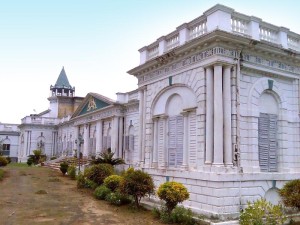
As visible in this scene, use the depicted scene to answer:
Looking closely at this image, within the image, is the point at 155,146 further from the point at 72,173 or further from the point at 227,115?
the point at 72,173

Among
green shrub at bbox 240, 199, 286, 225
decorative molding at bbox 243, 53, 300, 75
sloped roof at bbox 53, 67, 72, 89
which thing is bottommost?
green shrub at bbox 240, 199, 286, 225

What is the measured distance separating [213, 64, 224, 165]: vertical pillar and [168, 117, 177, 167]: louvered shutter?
8.94 feet

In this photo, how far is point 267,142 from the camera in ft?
42.4

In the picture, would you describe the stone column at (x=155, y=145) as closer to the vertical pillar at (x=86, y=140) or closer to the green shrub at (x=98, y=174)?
the green shrub at (x=98, y=174)

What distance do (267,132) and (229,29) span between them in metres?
4.24

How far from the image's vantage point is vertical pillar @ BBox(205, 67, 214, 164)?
1173cm

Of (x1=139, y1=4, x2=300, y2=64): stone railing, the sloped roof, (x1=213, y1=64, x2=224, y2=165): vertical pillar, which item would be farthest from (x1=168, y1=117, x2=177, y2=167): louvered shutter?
the sloped roof

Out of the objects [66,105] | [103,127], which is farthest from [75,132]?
[66,105]

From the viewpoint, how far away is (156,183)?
1430 cm

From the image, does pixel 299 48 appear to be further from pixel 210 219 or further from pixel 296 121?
pixel 210 219

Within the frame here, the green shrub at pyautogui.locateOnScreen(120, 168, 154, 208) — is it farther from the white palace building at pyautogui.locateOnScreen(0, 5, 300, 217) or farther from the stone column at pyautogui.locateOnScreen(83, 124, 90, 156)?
the stone column at pyautogui.locateOnScreen(83, 124, 90, 156)

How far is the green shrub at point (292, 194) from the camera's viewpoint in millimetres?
10742

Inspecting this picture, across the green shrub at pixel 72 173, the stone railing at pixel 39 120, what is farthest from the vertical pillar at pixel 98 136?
the stone railing at pixel 39 120

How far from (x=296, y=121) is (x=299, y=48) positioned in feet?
10.7
